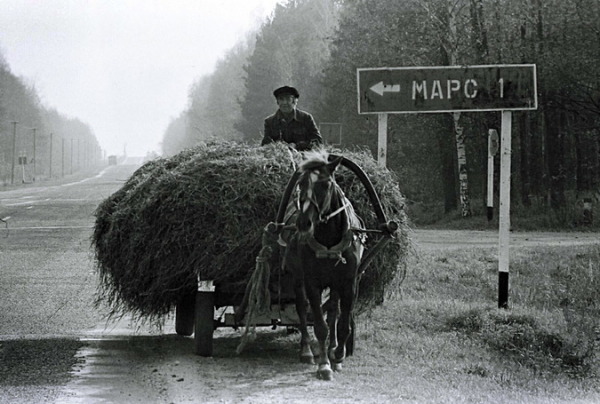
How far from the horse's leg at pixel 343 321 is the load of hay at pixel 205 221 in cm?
110

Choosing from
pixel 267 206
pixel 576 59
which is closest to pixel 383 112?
pixel 267 206

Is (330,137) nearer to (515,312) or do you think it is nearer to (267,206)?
(515,312)

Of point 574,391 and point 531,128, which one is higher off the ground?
point 531,128

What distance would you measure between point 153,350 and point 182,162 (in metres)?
1.99

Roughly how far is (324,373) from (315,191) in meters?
1.57

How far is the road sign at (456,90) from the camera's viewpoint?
34.8 feet

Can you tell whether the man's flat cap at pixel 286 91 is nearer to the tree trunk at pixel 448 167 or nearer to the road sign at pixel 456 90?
the road sign at pixel 456 90

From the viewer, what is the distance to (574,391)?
7941 millimetres

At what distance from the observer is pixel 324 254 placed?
23.5ft

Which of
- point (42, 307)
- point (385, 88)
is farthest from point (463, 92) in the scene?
point (42, 307)

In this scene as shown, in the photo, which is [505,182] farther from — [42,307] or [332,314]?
[42,307]

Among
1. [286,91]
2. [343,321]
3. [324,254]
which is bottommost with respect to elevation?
[343,321]

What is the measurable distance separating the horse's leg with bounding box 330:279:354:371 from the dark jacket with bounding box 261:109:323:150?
2.70 meters

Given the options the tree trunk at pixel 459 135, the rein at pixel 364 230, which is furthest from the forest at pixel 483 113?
the rein at pixel 364 230
